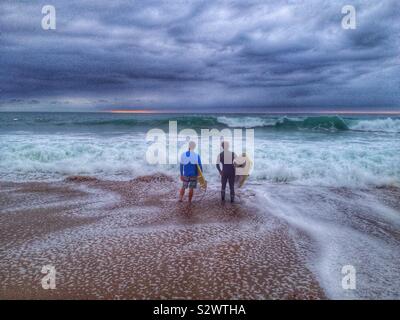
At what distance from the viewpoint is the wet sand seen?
4.25 meters

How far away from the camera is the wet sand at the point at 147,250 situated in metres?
4.25

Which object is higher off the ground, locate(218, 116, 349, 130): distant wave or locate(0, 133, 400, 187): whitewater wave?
locate(218, 116, 349, 130): distant wave

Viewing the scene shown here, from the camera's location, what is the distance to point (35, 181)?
36.4 feet

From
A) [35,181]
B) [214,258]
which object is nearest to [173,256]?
[214,258]

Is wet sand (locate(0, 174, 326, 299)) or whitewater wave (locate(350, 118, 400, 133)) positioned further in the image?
whitewater wave (locate(350, 118, 400, 133))

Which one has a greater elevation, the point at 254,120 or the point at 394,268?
the point at 254,120

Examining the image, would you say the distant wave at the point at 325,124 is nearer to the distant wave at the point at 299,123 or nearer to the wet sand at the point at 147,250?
the distant wave at the point at 299,123

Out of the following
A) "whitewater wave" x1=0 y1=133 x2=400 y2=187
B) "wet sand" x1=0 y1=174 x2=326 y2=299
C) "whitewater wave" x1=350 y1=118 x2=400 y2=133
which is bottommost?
"wet sand" x1=0 y1=174 x2=326 y2=299

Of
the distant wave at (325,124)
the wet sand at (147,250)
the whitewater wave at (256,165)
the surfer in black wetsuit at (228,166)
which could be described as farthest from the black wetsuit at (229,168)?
the distant wave at (325,124)

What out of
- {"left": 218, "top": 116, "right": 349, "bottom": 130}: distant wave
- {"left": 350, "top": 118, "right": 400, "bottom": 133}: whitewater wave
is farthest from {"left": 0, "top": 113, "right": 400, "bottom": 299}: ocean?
{"left": 218, "top": 116, "right": 349, "bottom": 130}: distant wave

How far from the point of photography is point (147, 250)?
17.9 ft

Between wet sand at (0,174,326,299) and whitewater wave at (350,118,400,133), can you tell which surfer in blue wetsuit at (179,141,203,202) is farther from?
whitewater wave at (350,118,400,133)
